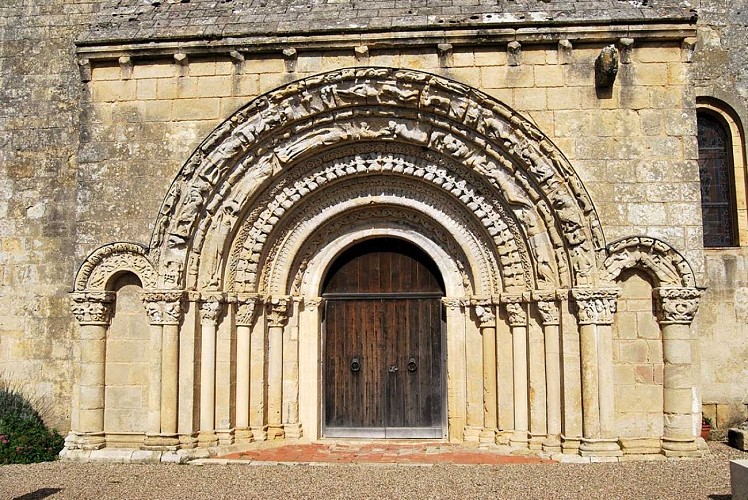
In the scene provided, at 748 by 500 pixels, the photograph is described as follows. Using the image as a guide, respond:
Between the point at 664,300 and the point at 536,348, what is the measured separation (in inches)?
58.3

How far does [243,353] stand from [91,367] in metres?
1.74

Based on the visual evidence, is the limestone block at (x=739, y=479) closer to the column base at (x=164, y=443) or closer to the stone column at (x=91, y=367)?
the column base at (x=164, y=443)

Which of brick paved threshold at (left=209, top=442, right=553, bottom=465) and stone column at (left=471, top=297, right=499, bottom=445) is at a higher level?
stone column at (left=471, top=297, right=499, bottom=445)

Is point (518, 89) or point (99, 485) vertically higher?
A: point (518, 89)

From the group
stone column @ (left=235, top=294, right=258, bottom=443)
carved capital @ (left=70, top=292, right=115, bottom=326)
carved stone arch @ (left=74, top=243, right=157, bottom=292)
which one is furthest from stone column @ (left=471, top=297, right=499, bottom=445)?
carved capital @ (left=70, top=292, right=115, bottom=326)

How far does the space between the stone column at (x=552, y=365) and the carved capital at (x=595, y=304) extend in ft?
0.89

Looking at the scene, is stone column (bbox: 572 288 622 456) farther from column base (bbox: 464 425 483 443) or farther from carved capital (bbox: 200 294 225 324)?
carved capital (bbox: 200 294 225 324)

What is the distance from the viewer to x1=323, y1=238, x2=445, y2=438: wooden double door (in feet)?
30.2

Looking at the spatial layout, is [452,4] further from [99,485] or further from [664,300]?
[99,485]

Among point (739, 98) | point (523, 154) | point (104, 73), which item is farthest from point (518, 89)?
point (104, 73)

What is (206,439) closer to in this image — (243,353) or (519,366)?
(243,353)

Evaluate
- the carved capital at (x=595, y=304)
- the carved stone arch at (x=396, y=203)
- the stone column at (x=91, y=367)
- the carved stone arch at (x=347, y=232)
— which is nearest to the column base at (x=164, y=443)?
the stone column at (x=91, y=367)

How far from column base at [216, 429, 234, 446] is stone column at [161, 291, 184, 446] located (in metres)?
0.50

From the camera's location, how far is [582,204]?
315 inches
